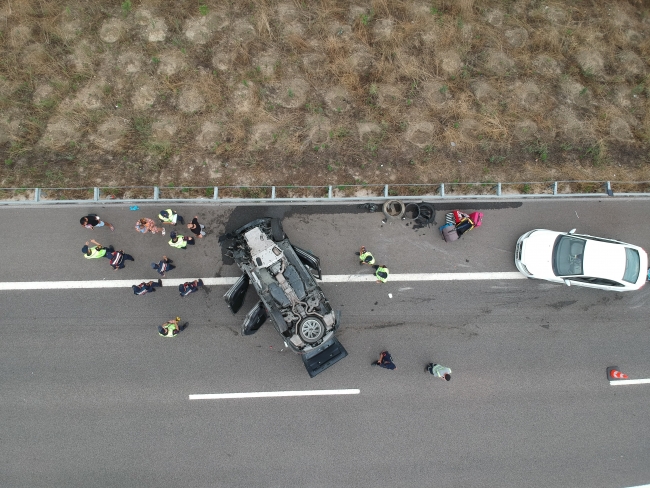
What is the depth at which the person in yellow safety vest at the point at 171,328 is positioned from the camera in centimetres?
909

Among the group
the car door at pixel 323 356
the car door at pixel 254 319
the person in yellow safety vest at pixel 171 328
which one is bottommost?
the car door at pixel 323 356

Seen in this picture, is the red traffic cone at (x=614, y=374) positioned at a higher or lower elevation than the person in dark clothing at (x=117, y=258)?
lower

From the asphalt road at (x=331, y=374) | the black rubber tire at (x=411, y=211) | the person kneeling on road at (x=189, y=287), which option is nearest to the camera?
the asphalt road at (x=331, y=374)

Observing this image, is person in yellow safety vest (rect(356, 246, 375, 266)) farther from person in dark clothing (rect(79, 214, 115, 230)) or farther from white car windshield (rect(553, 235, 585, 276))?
person in dark clothing (rect(79, 214, 115, 230))

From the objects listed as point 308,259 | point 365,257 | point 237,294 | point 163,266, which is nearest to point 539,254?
point 365,257

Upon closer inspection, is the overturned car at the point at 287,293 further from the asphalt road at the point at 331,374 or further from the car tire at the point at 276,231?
the asphalt road at the point at 331,374

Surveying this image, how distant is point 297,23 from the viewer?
1061 centimetres

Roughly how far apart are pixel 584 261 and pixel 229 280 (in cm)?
983

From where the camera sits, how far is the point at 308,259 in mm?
8984

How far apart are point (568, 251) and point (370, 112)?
6.86m

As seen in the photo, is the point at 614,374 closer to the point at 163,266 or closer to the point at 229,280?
the point at 229,280

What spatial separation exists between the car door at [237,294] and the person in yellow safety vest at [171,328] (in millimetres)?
1460

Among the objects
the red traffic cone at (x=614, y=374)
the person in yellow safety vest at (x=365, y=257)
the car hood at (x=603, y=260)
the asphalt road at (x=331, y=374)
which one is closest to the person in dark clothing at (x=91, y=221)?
the asphalt road at (x=331, y=374)

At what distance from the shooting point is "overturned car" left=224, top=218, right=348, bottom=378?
8398mm
